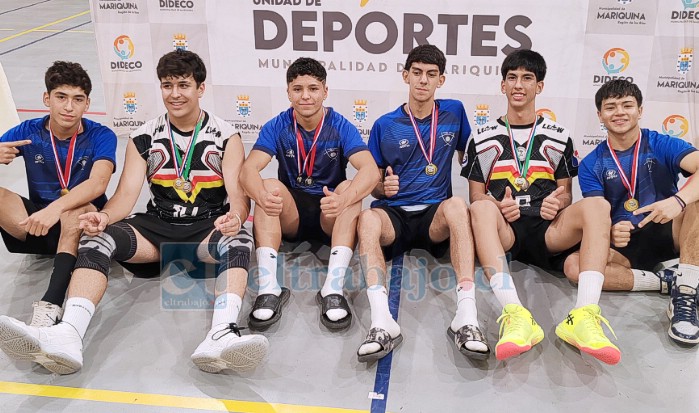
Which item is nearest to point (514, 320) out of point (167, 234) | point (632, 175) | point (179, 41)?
point (632, 175)

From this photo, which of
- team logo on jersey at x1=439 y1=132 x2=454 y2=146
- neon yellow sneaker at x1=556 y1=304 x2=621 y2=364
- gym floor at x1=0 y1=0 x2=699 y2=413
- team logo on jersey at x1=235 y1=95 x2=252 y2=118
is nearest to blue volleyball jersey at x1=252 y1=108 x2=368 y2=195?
team logo on jersey at x1=439 y1=132 x2=454 y2=146

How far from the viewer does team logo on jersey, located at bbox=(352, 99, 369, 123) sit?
5.87 metres

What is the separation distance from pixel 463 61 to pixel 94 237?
3622 mm

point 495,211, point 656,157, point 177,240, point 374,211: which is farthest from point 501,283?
point 177,240

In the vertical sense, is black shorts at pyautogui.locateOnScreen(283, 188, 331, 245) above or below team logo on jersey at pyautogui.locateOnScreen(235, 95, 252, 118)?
below

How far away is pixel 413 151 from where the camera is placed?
3.69 meters

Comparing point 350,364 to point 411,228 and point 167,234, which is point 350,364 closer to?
point 411,228

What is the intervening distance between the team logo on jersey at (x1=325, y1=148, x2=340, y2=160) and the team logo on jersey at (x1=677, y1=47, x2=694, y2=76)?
3.39 meters

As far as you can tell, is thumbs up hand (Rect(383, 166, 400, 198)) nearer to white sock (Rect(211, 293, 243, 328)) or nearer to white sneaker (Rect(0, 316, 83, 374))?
white sock (Rect(211, 293, 243, 328))

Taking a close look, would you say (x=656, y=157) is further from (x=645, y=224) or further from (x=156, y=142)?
(x=156, y=142)

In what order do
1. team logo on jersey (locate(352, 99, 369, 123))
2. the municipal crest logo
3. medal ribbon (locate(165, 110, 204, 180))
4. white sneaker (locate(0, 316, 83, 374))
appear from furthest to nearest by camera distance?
1. the municipal crest logo
2. team logo on jersey (locate(352, 99, 369, 123))
3. medal ribbon (locate(165, 110, 204, 180))
4. white sneaker (locate(0, 316, 83, 374))

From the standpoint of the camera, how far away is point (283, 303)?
343cm

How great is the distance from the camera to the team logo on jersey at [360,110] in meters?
5.87

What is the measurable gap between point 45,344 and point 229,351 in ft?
2.58
